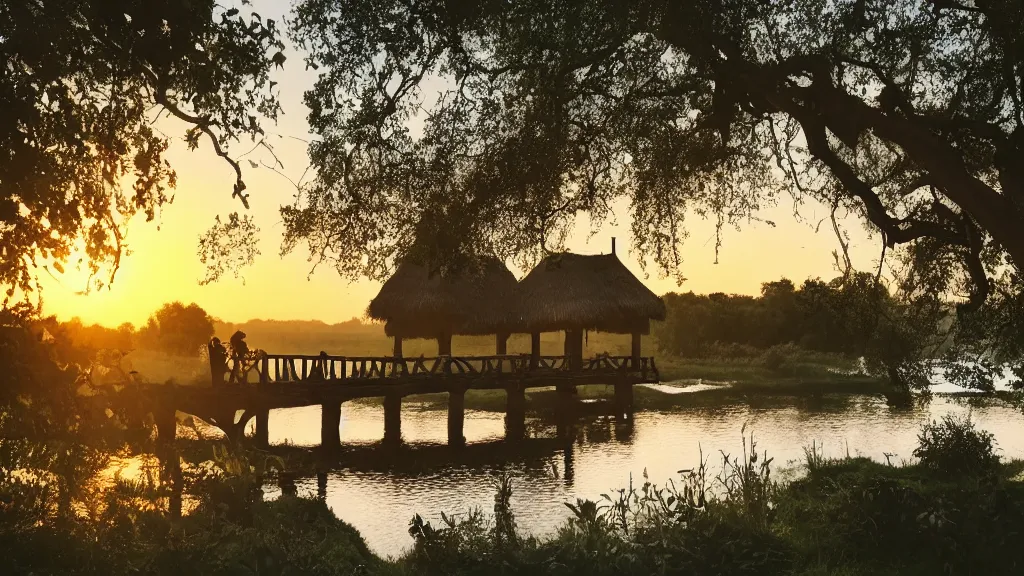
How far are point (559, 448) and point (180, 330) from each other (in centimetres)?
3988

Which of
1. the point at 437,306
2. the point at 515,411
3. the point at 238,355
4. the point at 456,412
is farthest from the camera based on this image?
the point at 437,306

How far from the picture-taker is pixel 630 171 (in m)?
12.2

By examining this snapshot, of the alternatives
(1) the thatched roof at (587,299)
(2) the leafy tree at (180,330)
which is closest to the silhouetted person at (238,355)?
(1) the thatched roof at (587,299)

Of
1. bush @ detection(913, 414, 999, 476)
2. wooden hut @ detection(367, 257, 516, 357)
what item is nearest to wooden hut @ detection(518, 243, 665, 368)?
wooden hut @ detection(367, 257, 516, 357)

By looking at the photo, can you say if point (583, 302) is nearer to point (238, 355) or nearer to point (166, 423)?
point (238, 355)

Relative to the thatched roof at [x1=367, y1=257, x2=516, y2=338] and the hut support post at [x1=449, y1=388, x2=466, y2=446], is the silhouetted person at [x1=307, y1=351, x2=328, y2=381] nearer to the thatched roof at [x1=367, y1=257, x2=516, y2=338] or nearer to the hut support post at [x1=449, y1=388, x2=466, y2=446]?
the hut support post at [x1=449, y1=388, x2=466, y2=446]

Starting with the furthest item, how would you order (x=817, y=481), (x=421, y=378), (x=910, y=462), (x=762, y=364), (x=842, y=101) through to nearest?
(x=762, y=364) < (x=421, y=378) < (x=910, y=462) < (x=817, y=481) < (x=842, y=101)

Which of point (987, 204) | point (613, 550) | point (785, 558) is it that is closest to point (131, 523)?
point (613, 550)

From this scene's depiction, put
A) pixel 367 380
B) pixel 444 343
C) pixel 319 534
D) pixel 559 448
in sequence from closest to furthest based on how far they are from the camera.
→ pixel 319 534 < pixel 559 448 < pixel 367 380 < pixel 444 343

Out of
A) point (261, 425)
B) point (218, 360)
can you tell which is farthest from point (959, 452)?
point (218, 360)

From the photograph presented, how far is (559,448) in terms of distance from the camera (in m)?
21.5

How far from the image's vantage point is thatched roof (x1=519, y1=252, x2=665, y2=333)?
28.9 meters

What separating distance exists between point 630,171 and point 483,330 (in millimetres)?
17403

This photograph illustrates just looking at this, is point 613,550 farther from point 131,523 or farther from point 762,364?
point 762,364
